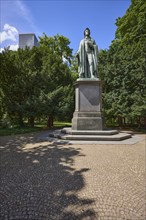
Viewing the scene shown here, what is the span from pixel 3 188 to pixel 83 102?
7.88 m

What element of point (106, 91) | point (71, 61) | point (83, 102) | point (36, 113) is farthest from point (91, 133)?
point (71, 61)

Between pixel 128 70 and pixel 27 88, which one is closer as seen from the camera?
pixel 128 70

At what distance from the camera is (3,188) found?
10.7 ft

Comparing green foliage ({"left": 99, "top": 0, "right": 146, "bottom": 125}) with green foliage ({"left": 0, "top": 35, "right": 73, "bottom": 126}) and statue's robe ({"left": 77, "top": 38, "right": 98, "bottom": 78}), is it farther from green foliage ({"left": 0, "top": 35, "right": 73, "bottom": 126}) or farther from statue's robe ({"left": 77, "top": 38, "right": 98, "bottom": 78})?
green foliage ({"left": 0, "top": 35, "right": 73, "bottom": 126})

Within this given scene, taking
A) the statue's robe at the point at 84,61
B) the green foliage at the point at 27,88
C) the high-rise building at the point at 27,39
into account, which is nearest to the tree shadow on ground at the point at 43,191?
the statue's robe at the point at 84,61

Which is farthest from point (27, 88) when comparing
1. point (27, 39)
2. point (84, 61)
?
point (27, 39)

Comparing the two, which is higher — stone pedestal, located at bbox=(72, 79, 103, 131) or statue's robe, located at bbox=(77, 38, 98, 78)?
statue's robe, located at bbox=(77, 38, 98, 78)

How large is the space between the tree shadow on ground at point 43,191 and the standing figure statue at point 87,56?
771 cm

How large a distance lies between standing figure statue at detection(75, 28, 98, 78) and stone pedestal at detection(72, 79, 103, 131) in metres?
1.00

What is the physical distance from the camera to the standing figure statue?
1114cm

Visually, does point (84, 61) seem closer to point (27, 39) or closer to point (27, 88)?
point (27, 88)

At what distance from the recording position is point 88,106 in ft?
34.0

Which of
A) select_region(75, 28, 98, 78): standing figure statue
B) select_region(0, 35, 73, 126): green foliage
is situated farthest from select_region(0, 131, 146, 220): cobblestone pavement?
select_region(0, 35, 73, 126): green foliage

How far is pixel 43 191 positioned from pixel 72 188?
638 millimetres
